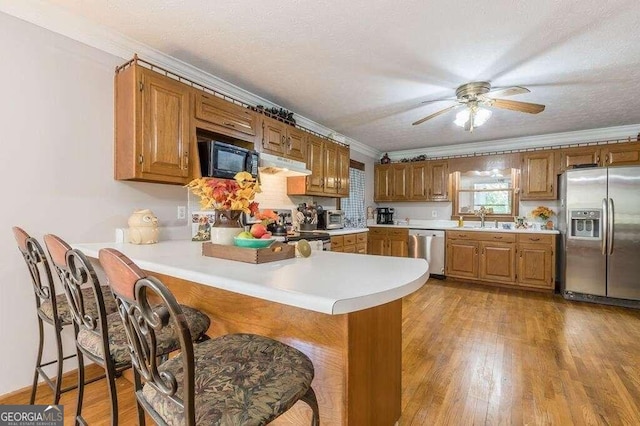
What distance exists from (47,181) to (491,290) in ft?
16.9

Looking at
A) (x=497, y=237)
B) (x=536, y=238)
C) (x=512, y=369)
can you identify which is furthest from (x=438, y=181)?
(x=512, y=369)

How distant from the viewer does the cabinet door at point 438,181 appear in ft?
17.5

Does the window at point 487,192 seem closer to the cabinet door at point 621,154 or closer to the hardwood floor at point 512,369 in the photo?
the cabinet door at point 621,154

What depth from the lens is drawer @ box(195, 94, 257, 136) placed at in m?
2.47

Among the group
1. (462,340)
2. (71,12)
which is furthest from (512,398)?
(71,12)

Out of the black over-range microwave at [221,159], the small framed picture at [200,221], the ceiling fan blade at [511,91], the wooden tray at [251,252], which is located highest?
the ceiling fan blade at [511,91]

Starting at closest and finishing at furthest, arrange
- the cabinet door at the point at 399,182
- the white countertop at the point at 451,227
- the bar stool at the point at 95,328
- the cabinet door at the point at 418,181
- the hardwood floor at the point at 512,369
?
the bar stool at the point at 95,328, the hardwood floor at the point at 512,369, the white countertop at the point at 451,227, the cabinet door at the point at 418,181, the cabinet door at the point at 399,182

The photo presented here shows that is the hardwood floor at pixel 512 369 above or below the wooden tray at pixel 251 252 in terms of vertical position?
below

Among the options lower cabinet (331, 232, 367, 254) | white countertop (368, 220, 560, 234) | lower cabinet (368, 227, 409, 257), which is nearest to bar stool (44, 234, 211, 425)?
lower cabinet (331, 232, 367, 254)

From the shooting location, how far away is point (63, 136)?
6.51 feet

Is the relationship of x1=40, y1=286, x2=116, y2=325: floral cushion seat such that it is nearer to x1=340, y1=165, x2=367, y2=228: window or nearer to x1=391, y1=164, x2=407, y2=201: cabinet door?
x1=340, y1=165, x2=367, y2=228: window

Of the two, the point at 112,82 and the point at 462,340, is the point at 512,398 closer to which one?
the point at 462,340

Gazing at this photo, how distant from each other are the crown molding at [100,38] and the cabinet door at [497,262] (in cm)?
415

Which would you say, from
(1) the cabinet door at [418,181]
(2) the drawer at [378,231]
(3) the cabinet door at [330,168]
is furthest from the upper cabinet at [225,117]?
(1) the cabinet door at [418,181]
